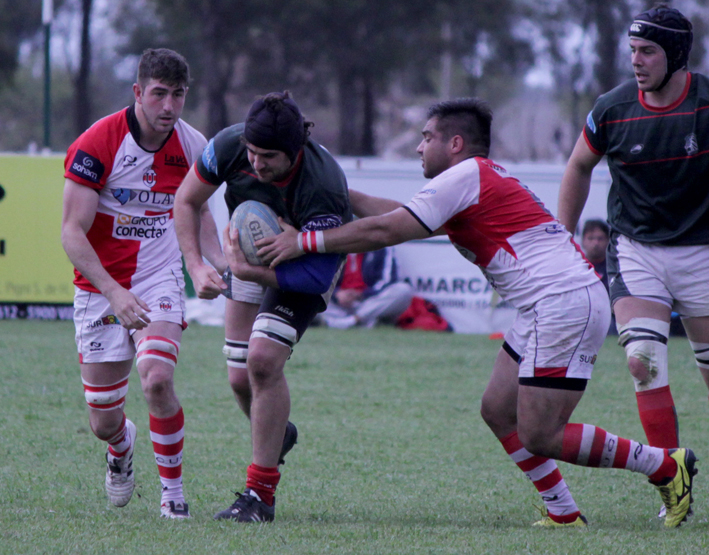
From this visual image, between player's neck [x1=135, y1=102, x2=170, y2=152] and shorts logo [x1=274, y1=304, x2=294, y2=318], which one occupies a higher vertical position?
player's neck [x1=135, y1=102, x2=170, y2=152]

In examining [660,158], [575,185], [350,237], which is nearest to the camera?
[350,237]

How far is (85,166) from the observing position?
4.95 metres

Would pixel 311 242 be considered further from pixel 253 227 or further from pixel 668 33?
pixel 668 33

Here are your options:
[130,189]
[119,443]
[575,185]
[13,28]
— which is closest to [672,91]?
[575,185]

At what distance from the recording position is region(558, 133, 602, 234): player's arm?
5.12 metres

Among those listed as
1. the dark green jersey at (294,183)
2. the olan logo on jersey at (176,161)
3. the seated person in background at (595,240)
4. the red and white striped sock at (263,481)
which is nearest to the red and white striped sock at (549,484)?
the red and white striped sock at (263,481)

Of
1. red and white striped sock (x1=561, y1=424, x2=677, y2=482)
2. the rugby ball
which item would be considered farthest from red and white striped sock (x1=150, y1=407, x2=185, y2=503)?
red and white striped sock (x1=561, y1=424, x2=677, y2=482)

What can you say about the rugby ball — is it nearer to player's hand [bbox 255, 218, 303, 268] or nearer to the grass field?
player's hand [bbox 255, 218, 303, 268]

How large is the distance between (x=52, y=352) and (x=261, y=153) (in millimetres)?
7060

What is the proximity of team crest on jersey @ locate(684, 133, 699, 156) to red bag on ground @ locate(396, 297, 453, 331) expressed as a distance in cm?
894

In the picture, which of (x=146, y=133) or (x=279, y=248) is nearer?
(x=279, y=248)

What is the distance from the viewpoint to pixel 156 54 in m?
4.98

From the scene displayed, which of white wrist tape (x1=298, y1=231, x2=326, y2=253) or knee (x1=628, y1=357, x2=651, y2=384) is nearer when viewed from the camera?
white wrist tape (x1=298, y1=231, x2=326, y2=253)

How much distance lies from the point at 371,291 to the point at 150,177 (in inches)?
340
